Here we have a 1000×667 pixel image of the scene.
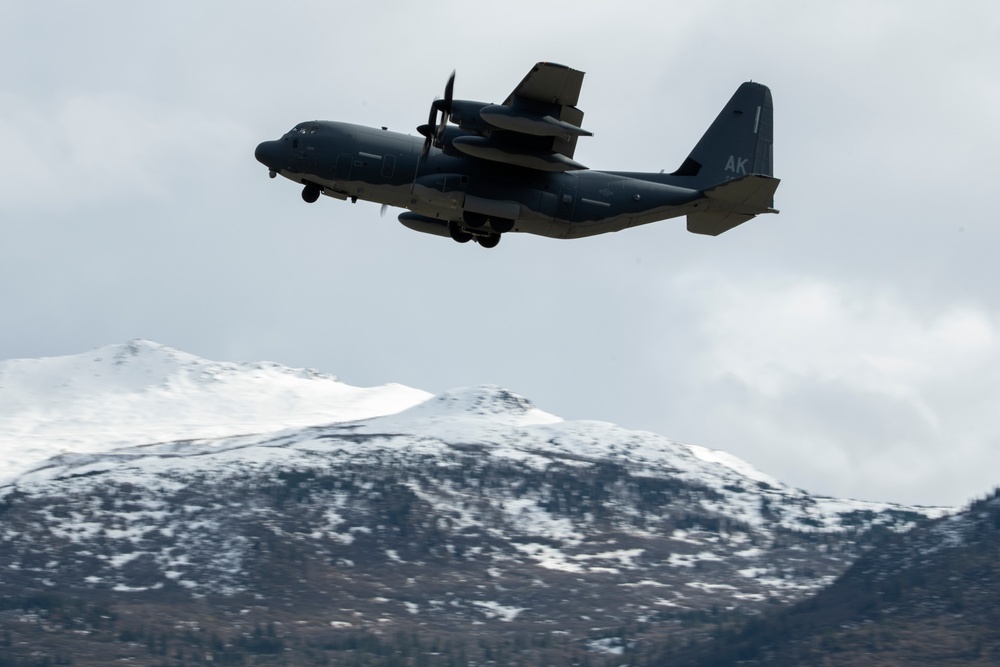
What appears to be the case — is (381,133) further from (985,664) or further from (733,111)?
(985,664)

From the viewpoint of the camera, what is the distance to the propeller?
45.2 meters

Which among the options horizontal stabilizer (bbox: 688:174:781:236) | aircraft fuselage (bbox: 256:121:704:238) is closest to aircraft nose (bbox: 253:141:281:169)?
aircraft fuselage (bbox: 256:121:704:238)

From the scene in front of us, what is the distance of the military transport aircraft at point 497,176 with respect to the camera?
1715 inches

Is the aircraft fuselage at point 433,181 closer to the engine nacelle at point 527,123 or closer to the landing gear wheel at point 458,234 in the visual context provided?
the landing gear wheel at point 458,234

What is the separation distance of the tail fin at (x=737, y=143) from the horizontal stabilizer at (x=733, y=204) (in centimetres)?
183

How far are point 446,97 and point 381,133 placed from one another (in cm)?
321

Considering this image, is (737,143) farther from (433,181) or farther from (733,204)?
(433,181)

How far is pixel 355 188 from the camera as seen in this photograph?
46.6 meters

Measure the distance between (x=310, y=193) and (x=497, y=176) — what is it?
6.94 meters

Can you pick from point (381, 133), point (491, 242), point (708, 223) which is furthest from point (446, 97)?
point (708, 223)

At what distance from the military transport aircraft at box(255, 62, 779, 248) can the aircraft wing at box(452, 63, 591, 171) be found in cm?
3

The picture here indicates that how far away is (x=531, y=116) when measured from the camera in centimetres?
4325

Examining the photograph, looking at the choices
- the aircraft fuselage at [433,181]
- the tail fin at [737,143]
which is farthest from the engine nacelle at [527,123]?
the tail fin at [737,143]

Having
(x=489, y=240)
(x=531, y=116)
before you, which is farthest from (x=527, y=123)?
(x=489, y=240)
